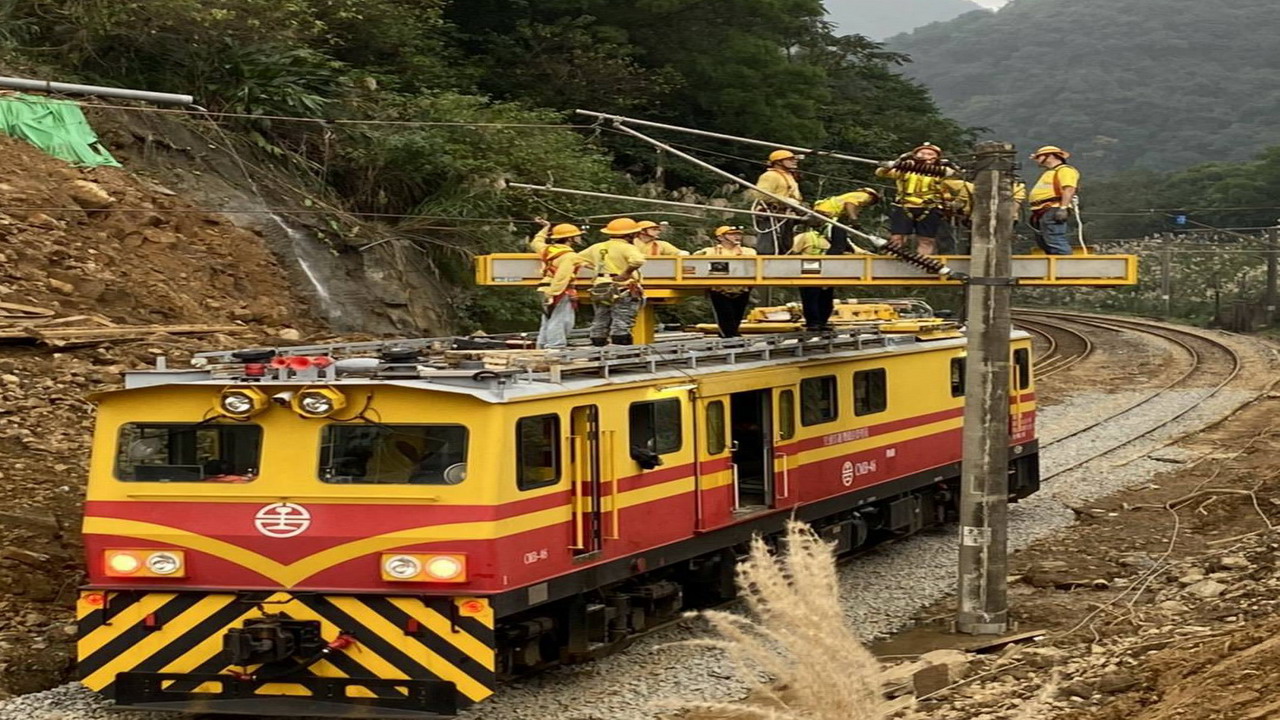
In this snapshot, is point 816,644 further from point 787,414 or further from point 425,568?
point 787,414

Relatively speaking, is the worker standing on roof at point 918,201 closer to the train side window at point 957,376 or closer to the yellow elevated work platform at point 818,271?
the yellow elevated work platform at point 818,271

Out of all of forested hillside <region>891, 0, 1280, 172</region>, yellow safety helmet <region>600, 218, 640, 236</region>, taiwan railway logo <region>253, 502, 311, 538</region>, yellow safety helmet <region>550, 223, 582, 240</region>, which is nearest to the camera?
taiwan railway logo <region>253, 502, 311, 538</region>

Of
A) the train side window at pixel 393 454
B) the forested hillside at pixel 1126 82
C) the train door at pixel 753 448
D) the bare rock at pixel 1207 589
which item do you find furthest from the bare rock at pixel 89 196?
the forested hillside at pixel 1126 82

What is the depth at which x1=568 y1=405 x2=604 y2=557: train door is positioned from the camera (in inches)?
452

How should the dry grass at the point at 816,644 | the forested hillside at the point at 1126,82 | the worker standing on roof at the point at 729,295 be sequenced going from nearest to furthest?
the dry grass at the point at 816,644, the worker standing on roof at the point at 729,295, the forested hillside at the point at 1126,82

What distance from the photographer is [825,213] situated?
16500 millimetres

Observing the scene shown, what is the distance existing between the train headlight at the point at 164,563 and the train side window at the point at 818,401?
6397 mm

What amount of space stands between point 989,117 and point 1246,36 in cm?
5141

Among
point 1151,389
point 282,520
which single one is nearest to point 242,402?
point 282,520

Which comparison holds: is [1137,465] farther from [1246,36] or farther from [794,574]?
[1246,36]

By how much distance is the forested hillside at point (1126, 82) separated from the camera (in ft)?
463

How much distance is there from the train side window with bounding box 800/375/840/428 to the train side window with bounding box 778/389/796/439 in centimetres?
19

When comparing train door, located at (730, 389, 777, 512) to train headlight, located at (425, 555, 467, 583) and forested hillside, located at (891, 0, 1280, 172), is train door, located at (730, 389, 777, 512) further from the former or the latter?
forested hillside, located at (891, 0, 1280, 172)

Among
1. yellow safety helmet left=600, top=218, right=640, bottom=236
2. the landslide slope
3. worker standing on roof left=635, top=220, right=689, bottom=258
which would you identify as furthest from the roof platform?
the landslide slope
